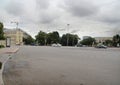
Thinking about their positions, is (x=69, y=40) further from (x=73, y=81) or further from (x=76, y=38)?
(x=73, y=81)

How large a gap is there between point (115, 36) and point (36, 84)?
324 feet

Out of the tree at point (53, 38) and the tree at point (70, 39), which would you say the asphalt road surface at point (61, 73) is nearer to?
the tree at point (70, 39)

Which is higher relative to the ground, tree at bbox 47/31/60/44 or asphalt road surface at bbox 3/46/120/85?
tree at bbox 47/31/60/44

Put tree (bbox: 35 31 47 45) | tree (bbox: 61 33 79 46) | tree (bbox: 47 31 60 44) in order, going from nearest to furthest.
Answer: tree (bbox: 61 33 79 46) → tree (bbox: 47 31 60 44) → tree (bbox: 35 31 47 45)

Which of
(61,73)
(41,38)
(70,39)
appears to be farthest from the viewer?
(41,38)

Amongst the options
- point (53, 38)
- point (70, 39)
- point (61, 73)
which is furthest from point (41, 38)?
point (61, 73)

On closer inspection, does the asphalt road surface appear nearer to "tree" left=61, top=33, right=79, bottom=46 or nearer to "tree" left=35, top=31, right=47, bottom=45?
"tree" left=61, top=33, right=79, bottom=46

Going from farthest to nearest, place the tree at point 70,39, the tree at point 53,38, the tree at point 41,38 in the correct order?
the tree at point 41,38 < the tree at point 53,38 < the tree at point 70,39

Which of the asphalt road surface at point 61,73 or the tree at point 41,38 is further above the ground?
the tree at point 41,38

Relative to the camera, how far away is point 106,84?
764 cm

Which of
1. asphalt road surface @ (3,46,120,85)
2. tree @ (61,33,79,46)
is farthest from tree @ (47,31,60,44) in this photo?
asphalt road surface @ (3,46,120,85)

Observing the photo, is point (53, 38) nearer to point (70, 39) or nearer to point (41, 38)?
point (41, 38)

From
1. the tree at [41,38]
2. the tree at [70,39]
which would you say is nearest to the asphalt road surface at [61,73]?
the tree at [70,39]

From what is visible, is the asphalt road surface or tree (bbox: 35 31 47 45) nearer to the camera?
the asphalt road surface
